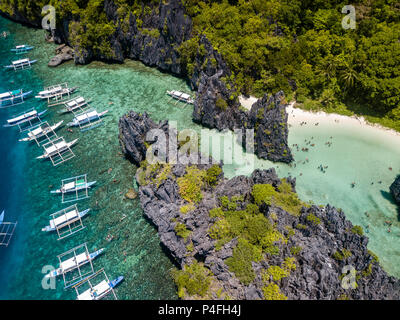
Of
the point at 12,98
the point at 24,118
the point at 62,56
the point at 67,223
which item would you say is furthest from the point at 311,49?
the point at 12,98

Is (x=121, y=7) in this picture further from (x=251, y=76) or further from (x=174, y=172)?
(x=174, y=172)

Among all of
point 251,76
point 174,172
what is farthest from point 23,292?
point 251,76

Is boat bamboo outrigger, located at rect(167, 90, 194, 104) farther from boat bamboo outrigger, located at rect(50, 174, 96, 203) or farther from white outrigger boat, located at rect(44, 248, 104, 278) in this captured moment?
white outrigger boat, located at rect(44, 248, 104, 278)

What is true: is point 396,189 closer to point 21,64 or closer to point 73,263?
point 73,263

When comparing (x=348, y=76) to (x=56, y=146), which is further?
(x=348, y=76)

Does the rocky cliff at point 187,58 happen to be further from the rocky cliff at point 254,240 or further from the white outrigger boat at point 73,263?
the white outrigger boat at point 73,263

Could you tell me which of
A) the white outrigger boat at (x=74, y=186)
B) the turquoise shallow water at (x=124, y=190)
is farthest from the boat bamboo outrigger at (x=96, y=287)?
the white outrigger boat at (x=74, y=186)
